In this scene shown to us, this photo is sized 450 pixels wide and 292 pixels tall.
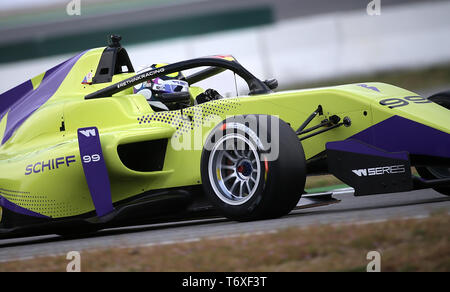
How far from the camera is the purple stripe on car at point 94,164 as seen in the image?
20.3ft

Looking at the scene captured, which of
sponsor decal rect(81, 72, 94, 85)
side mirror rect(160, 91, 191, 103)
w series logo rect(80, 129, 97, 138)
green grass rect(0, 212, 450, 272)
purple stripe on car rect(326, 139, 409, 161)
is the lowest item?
green grass rect(0, 212, 450, 272)

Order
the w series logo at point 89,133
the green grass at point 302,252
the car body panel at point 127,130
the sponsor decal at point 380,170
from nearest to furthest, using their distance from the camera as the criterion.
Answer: the green grass at point 302,252, the sponsor decal at point 380,170, the car body panel at point 127,130, the w series logo at point 89,133

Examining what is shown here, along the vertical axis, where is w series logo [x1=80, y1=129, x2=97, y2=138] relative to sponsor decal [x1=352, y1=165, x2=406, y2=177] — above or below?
above

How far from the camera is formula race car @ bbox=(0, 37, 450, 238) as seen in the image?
17.5 feet

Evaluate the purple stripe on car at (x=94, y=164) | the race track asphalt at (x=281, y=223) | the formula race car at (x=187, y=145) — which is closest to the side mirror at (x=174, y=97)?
the formula race car at (x=187, y=145)

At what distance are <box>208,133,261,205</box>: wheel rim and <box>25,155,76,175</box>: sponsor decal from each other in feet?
4.43

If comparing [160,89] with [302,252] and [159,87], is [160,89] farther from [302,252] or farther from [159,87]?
[302,252]

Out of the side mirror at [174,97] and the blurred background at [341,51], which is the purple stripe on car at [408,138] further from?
the blurred background at [341,51]

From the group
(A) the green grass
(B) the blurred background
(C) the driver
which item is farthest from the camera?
(B) the blurred background

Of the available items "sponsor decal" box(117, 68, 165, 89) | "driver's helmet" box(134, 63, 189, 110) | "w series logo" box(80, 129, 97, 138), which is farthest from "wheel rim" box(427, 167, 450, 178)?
"w series logo" box(80, 129, 97, 138)

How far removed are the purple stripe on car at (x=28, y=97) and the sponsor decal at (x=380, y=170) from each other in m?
3.27

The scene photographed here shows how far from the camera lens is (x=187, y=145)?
6.11m

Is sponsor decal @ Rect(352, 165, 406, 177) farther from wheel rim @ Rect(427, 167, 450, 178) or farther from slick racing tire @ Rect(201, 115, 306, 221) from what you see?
wheel rim @ Rect(427, 167, 450, 178)
